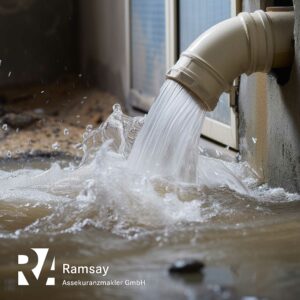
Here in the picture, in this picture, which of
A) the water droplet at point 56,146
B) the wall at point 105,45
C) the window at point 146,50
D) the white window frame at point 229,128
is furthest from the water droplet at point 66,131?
the white window frame at point 229,128

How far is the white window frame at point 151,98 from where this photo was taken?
480cm

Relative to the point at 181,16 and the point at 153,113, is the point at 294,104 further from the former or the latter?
the point at 181,16

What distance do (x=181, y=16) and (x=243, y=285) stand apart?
3672 mm

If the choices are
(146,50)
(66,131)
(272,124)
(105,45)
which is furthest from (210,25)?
(105,45)

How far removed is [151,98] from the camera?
6.70 meters

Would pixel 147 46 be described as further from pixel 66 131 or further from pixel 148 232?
pixel 148 232

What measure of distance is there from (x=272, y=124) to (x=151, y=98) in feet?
8.71

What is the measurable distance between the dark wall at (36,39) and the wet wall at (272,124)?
4.38 meters

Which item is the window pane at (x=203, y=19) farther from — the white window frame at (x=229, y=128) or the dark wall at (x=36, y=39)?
the dark wall at (x=36, y=39)

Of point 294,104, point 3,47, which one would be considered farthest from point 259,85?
point 3,47

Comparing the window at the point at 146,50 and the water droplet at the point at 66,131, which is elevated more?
the window at the point at 146,50

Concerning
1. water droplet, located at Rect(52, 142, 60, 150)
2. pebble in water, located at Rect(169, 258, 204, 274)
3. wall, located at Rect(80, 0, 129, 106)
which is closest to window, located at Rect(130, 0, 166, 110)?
wall, located at Rect(80, 0, 129, 106)

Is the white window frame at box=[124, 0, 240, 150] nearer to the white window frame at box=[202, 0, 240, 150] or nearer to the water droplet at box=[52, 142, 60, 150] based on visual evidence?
the white window frame at box=[202, 0, 240, 150]

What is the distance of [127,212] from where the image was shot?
3.25 metres
